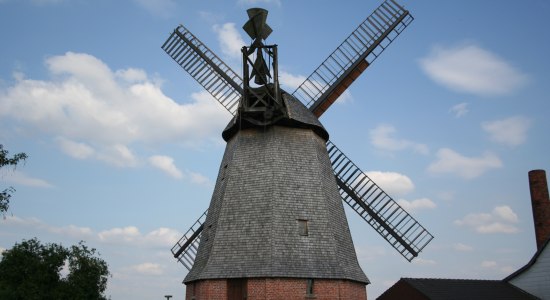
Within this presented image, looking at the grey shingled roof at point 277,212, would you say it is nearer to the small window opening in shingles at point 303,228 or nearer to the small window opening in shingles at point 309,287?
the small window opening in shingles at point 303,228

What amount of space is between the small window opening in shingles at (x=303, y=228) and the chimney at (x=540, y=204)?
457 inches

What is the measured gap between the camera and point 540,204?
22016mm

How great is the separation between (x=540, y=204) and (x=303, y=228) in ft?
38.7

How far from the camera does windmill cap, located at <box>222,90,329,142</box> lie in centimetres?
1744

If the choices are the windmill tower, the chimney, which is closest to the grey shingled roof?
the windmill tower

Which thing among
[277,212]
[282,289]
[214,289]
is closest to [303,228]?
[277,212]

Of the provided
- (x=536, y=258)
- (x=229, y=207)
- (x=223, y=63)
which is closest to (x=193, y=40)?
(x=223, y=63)

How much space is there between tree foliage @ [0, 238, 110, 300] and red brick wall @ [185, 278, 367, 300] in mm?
11085

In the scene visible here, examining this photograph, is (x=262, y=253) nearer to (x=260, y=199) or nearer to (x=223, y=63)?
(x=260, y=199)

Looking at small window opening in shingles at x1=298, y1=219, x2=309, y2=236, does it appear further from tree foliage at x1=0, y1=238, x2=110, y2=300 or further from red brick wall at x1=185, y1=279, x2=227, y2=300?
tree foliage at x1=0, y1=238, x2=110, y2=300

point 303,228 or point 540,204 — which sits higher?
point 540,204

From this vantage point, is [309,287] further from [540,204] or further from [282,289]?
[540,204]

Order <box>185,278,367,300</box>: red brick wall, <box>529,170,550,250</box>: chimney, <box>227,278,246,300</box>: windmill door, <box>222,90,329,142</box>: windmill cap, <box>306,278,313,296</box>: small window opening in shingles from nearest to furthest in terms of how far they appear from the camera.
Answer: <box>185,278,367,300</box>: red brick wall < <box>306,278,313,296</box>: small window opening in shingles < <box>227,278,246,300</box>: windmill door < <box>222,90,329,142</box>: windmill cap < <box>529,170,550,250</box>: chimney

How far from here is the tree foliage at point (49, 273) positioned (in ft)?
79.2
